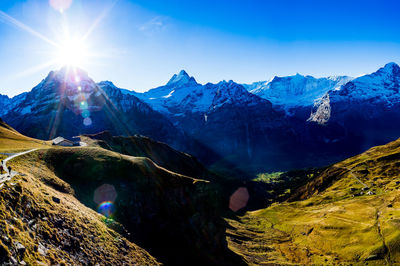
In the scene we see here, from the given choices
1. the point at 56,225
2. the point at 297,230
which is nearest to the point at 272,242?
the point at 297,230

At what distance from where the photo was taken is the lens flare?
1686 inches

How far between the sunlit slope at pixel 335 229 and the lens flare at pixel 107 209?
216 feet

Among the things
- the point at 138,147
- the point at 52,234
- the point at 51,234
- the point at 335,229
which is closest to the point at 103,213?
the point at 52,234

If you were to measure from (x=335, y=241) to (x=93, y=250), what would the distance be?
12182 cm

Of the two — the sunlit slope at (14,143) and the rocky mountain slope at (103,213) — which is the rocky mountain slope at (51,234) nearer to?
the rocky mountain slope at (103,213)

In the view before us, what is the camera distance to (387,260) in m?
82.4

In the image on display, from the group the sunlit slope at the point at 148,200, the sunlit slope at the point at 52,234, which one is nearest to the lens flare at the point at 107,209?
the sunlit slope at the point at 148,200

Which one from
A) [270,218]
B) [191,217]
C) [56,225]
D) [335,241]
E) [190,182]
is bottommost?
[270,218]

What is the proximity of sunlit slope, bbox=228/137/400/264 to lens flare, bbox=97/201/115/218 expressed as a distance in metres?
65.9

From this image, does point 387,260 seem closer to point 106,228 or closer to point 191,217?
point 191,217

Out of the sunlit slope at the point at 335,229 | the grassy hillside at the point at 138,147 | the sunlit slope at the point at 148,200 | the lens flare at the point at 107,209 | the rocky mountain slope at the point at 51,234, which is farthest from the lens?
the grassy hillside at the point at 138,147

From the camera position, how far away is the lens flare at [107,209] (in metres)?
42.8

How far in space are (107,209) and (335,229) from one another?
12486cm

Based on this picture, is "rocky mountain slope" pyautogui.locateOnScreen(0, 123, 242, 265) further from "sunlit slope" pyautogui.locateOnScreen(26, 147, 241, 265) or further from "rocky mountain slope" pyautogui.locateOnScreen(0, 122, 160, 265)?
"sunlit slope" pyautogui.locateOnScreen(26, 147, 241, 265)
